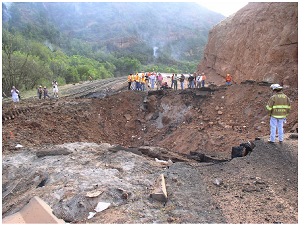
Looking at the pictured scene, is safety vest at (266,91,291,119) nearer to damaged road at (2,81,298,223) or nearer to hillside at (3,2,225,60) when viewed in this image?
damaged road at (2,81,298,223)

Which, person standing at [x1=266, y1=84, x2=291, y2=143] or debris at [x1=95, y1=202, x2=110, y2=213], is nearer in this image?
debris at [x1=95, y1=202, x2=110, y2=213]

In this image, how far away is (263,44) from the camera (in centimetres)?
1609

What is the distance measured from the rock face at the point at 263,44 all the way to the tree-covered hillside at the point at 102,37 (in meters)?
22.0

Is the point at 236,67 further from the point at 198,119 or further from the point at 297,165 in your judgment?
the point at 297,165

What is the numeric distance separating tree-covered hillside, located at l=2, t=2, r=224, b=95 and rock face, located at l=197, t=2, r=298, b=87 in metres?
22.0

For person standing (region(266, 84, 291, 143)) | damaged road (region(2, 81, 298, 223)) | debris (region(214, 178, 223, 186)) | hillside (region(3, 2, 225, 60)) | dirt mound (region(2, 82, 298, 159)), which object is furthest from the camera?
hillside (region(3, 2, 225, 60))

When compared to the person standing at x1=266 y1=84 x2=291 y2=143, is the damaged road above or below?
below

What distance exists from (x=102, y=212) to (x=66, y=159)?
275 cm

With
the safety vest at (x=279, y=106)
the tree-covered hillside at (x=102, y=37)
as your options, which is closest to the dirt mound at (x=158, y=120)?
the safety vest at (x=279, y=106)

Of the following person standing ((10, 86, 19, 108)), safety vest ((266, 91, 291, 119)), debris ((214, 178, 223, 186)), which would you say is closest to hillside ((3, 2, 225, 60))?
person standing ((10, 86, 19, 108))

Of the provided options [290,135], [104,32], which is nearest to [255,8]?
[290,135]

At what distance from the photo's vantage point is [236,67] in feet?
65.9

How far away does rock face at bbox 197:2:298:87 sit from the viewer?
14078 millimetres

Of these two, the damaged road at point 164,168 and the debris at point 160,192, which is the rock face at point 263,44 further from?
the debris at point 160,192
